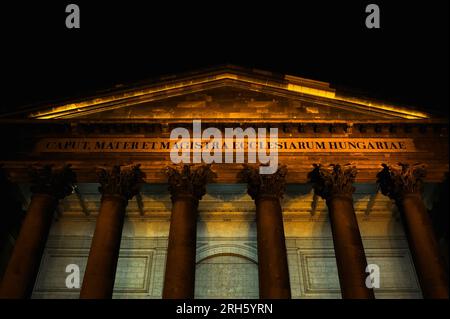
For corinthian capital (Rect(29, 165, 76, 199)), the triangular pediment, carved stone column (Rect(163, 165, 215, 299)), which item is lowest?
carved stone column (Rect(163, 165, 215, 299))

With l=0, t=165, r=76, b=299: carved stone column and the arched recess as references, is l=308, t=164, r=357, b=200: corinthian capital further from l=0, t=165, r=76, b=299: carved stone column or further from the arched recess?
l=0, t=165, r=76, b=299: carved stone column

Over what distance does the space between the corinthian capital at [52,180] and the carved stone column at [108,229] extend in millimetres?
1161

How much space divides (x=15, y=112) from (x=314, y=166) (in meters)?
11.1

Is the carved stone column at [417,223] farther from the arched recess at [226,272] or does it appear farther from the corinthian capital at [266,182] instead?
the arched recess at [226,272]

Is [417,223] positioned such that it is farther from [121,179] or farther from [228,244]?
[121,179]

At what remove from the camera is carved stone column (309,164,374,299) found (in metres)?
12.5

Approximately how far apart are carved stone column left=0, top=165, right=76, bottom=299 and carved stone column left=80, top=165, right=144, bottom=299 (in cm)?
139

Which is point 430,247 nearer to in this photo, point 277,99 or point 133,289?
point 277,99

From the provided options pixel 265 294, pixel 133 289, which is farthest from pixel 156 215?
pixel 265 294

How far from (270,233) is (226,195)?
17.5 feet

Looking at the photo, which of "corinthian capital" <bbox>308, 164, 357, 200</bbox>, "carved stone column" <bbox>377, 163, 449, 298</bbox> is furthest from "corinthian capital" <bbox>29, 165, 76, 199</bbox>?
"carved stone column" <bbox>377, 163, 449, 298</bbox>

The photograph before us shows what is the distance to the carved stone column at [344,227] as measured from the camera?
12.5 metres

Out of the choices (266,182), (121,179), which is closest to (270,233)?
(266,182)

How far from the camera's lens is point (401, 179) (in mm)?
14758
